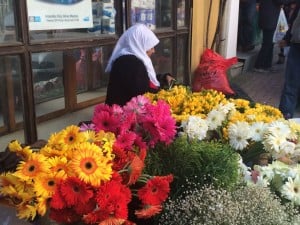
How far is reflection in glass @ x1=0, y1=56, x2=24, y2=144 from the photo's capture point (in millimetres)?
2982

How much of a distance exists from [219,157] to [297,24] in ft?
12.4

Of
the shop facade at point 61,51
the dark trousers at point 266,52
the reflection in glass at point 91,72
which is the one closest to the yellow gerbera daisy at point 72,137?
the shop facade at point 61,51

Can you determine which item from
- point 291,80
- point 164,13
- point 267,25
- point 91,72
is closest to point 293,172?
point 91,72

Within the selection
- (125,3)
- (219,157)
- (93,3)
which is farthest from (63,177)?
(125,3)

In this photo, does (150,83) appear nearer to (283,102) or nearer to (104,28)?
(104,28)

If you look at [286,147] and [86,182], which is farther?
[286,147]

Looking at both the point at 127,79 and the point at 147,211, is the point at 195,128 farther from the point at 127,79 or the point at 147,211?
the point at 127,79

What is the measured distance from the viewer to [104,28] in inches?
158

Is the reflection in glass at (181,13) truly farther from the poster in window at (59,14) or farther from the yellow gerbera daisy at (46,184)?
the yellow gerbera daisy at (46,184)

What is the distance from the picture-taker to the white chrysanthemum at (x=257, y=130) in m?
1.67

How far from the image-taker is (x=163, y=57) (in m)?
5.17

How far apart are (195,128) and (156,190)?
422mm

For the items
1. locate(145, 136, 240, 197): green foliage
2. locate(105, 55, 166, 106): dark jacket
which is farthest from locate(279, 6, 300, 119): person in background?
locate(145, 136, 240, 197): green foliage

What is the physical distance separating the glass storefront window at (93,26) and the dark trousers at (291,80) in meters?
2.06
